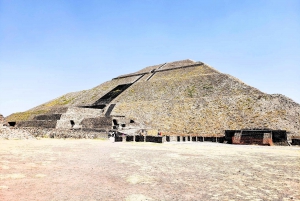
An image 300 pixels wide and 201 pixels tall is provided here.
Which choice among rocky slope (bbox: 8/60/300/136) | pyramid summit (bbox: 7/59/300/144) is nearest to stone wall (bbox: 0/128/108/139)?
pyramid summit (bbox: 7/59/300/144)

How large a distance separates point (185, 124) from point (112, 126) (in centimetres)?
1083

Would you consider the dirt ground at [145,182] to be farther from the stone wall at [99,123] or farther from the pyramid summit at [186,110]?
the stone wall at [99,123]

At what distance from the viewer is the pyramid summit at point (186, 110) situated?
1203 inches

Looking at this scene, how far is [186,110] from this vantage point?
3788 cm

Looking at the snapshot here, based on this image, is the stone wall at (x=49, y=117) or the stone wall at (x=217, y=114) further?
the stone wall at (x=49, y=117)

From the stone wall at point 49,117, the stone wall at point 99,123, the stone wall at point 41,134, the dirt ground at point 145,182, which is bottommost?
the dirt ground at point 145,182

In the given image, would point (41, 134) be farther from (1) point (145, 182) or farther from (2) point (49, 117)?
(1) point (145, 182)

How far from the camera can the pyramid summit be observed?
30.5 metres

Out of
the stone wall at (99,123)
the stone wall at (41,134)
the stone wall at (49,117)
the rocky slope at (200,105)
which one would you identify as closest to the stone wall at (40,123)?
the stone wall at (49,117)

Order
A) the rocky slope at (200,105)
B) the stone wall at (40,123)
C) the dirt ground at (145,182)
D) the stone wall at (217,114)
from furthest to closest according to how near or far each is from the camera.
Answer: the stone wall at (40,123)
the rocky slope at (200,105)
the stone wall at (217,114)
the dirt ground at (145,182)

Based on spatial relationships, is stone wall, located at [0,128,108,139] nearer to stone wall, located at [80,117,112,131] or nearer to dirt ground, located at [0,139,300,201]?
stone wall, located at [80,117,112,131]

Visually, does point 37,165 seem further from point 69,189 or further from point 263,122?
point 263,122

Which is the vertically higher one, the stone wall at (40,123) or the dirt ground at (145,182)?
the stone wall at (40,123)

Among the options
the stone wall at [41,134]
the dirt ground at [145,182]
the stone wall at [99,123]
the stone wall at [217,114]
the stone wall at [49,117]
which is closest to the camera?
the dirt ground at [145,182]
